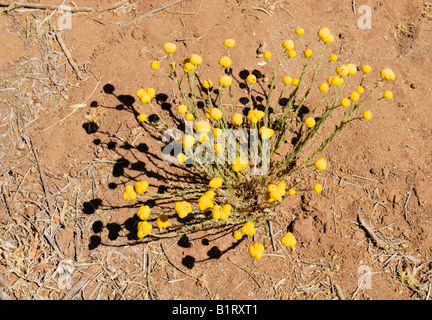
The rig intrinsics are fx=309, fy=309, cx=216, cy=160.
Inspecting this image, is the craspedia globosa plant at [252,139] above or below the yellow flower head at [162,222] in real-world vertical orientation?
above

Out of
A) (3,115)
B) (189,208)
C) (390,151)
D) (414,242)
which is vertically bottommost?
(414,242)

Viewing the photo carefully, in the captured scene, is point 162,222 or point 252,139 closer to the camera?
point 162,222

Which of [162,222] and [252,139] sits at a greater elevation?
[252,139]

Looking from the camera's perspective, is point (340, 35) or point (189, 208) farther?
point (340, 35)

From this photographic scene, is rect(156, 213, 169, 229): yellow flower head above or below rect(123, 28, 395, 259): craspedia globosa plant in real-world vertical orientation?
below

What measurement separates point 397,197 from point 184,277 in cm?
193

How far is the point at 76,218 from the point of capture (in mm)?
2738

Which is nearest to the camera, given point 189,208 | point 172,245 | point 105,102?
point 189,208

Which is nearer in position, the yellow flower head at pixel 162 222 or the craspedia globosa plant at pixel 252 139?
the yellow flower head at pixel 162 222

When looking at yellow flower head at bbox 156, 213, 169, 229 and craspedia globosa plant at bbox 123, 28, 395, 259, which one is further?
craspedia globosa plant at bbox 123, 28, 395, 259
